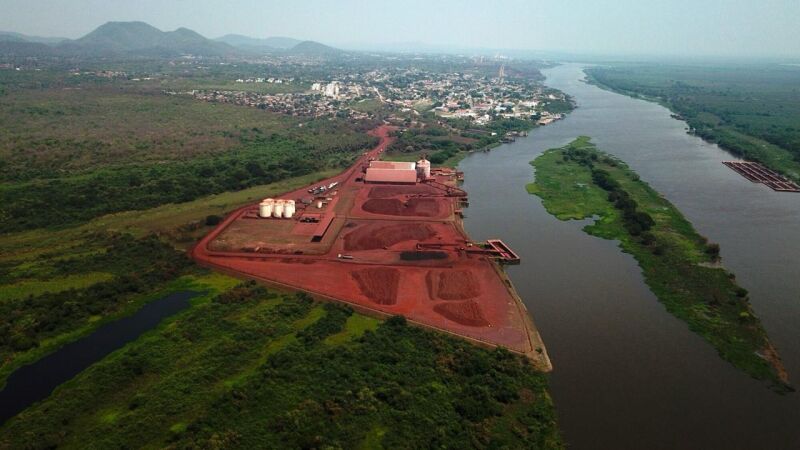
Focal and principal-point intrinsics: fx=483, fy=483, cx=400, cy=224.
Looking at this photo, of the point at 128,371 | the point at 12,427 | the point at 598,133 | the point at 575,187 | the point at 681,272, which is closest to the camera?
the point at 12,427

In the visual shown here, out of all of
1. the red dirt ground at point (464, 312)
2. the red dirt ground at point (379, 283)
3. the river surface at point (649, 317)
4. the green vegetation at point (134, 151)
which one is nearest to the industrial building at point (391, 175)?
the river surface at point (649, 317)

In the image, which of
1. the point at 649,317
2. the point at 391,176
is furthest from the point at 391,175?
the point at 649,317

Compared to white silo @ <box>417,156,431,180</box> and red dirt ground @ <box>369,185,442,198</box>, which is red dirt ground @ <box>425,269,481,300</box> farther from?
white silo @ <box>417,156,431,180</box>

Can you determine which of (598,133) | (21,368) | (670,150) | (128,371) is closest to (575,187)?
(670,150)

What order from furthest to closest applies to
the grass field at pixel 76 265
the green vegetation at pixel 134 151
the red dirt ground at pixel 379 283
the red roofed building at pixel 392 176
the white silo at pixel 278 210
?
the red roofed building at pixel 392 176 → the green vegetation at pixel 134 151 → the white silo at pixel 278 210 → the red dirt ground at pixel 379 283 → the grass field at pixel 76 265

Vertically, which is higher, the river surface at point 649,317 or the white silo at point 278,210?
the white silo at point 278,210

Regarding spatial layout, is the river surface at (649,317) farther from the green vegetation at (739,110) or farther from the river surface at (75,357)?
the river surface at (75,357)

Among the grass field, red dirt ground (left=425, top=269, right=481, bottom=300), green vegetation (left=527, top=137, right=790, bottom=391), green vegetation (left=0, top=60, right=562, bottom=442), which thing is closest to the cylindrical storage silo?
green vegetation (left=0, top=60, right=562, bottom=442)

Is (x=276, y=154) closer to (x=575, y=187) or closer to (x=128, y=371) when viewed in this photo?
(x=575, y=187)
